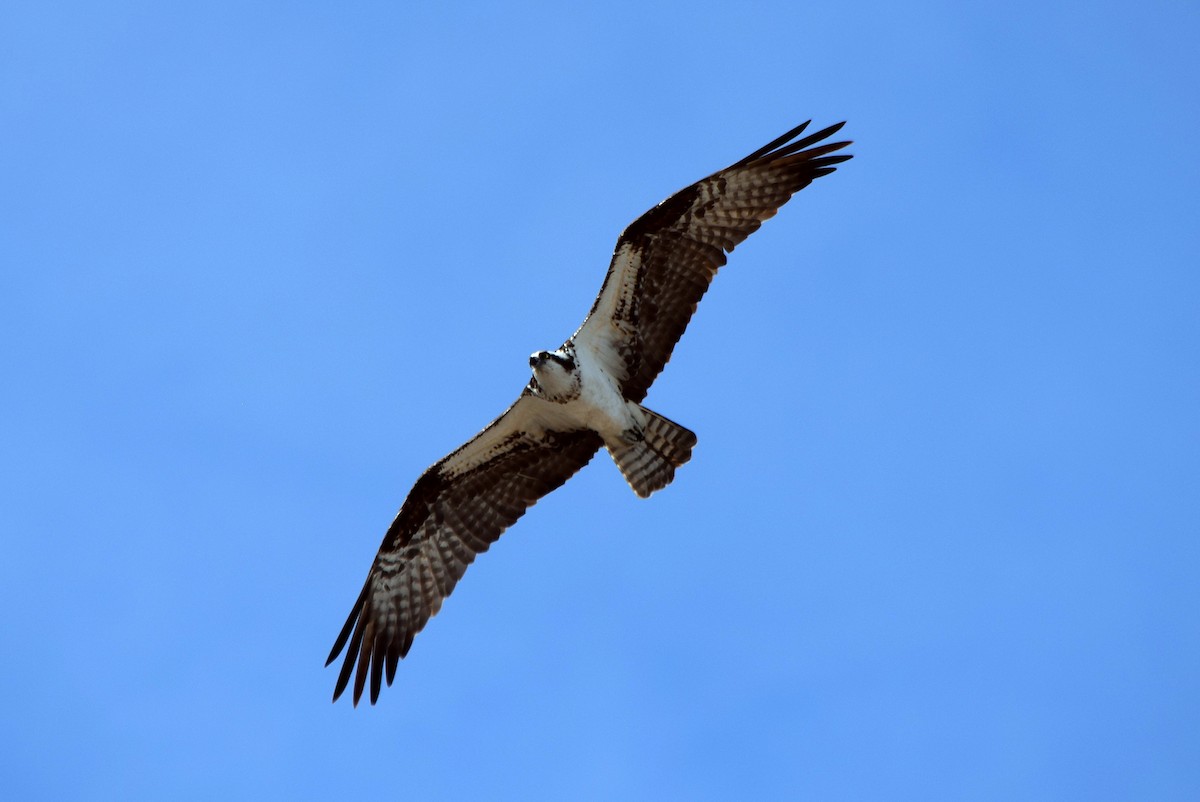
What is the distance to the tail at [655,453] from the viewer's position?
41.9 feet

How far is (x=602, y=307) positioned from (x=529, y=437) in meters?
1.39

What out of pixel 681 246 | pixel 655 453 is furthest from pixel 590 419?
pixel 681 246

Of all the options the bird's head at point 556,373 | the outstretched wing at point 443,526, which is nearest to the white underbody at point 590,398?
the bird's head at point 556,373

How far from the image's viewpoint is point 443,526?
44.6ft

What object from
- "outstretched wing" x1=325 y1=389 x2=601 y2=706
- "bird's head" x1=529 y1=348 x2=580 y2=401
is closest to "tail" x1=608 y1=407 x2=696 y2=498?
"outstretched wing" x1=325 y1=389 x2=601 y2=706

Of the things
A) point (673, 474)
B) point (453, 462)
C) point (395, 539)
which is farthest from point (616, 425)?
point (395, 539)

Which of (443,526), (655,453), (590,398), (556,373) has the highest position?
(443,526)

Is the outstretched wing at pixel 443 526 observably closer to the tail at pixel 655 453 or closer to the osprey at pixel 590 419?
the osprey at pixel 590 419

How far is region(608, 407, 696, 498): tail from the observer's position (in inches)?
503

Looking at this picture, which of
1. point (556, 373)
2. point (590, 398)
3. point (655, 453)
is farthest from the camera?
point (655, 453)

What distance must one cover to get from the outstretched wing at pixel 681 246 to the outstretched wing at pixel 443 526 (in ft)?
3.27

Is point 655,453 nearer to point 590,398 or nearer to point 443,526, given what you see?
point 590,398

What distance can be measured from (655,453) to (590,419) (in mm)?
623

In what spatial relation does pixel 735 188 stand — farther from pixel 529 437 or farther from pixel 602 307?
pixel 529 437
